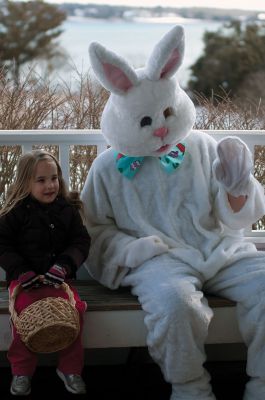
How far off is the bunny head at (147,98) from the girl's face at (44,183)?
252 mm

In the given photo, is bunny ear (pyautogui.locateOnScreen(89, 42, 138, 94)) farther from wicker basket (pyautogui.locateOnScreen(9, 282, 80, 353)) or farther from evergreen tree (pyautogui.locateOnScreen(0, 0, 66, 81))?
evergreen tree (pyautogui.locateOnScreen(0, 0, 66, 81))

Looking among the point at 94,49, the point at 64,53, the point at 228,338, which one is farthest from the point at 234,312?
the point at 64,53

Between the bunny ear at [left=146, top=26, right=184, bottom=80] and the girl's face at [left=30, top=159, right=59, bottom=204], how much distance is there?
483mm

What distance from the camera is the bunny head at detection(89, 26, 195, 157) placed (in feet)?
8.52

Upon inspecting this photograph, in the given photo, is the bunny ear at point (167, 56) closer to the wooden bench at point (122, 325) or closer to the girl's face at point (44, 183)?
the girl's face at point (44, 183)

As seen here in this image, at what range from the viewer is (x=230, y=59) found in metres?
13.3

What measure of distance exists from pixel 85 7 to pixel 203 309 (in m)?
16.3

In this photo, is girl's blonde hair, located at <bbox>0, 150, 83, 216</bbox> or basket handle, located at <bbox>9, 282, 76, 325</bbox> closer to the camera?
basket handle, located at <bbox>9, 282, 76, 325</bbox>

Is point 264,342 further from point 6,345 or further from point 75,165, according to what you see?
point 75,165

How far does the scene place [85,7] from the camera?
59.1ft

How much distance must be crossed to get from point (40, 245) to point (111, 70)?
655 mm

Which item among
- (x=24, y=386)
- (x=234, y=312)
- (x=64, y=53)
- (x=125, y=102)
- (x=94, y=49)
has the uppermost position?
(x=64, y=53)

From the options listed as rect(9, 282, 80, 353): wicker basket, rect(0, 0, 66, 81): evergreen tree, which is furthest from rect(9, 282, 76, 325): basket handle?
rect(0, 0, 66, 81): evergreen tree

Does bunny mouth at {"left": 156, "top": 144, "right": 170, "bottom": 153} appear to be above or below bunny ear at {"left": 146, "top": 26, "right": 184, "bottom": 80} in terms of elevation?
below
